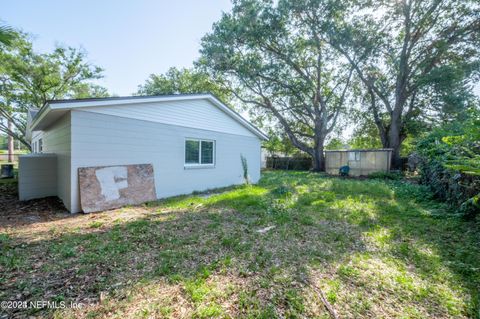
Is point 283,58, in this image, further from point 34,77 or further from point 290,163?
point 34,77

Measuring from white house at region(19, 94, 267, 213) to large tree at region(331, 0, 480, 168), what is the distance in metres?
11.1

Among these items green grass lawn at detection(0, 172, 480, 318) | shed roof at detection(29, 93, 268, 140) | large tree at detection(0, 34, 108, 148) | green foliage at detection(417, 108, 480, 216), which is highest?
large tree at detection(0, 34, 108, 148)

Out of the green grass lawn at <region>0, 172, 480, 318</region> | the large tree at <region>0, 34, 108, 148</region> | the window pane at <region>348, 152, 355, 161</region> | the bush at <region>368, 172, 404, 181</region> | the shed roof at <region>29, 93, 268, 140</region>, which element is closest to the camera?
the green grass lawn at <region>0, 172, 480, 318</region>

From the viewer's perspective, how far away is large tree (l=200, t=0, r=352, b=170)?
14.2m

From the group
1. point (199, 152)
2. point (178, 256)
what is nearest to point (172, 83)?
point (199, 152)

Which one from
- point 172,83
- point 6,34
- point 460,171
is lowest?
point 460,171

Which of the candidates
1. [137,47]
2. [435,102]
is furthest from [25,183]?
[435,102]

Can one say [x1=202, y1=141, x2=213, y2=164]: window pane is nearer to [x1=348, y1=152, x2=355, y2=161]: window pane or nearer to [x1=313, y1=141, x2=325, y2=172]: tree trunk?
[x1=348, y1=152, x2=355, y2=161]: window pane

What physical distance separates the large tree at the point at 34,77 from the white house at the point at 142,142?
31.3 feet

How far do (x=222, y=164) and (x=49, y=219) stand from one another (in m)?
5.68

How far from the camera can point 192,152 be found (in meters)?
7.98

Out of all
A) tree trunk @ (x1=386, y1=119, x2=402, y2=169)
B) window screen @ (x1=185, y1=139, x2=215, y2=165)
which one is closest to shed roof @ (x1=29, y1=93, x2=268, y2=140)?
window screen @ (x1=185, y1=139, x2=215, y2=165)

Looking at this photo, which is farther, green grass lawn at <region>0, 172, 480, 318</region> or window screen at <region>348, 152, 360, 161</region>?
window screen at <region>348, 152, 360, 161</region>

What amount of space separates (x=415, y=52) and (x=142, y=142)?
18727mm
